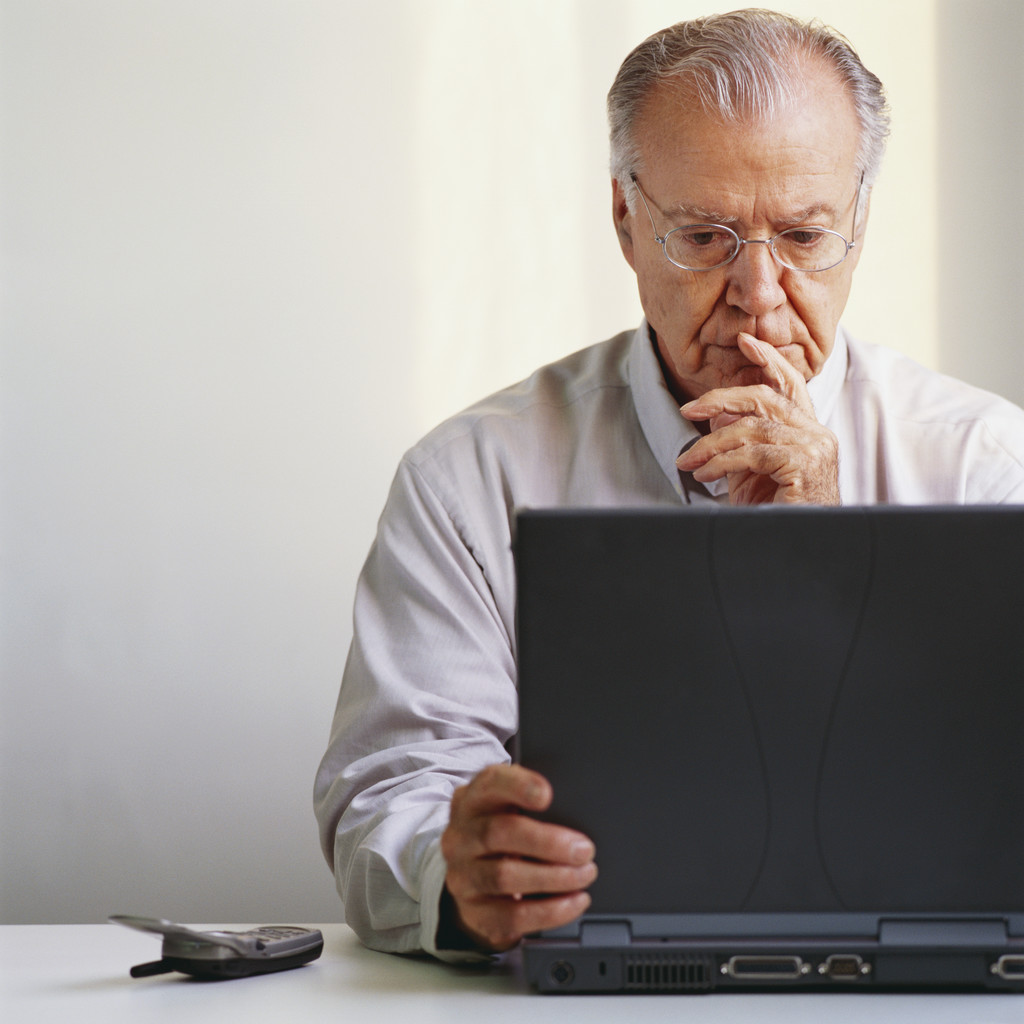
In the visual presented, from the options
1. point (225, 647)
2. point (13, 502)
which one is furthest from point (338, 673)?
point (13, 502)

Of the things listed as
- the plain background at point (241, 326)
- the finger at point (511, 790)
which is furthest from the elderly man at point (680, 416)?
the plain background at point (241, 326)

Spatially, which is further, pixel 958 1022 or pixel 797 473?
pixel 797 473

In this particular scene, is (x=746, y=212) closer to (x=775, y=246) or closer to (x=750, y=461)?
(x=775, y=246)

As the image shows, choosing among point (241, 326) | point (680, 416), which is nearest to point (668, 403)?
point (680, 416)

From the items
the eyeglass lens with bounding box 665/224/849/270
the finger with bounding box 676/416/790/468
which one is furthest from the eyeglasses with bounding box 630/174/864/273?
the finger with bounding box 676/416/790/468

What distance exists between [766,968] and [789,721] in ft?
0.56

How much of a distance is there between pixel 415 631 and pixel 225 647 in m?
1.00

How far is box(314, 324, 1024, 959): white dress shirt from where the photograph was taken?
4.07ft

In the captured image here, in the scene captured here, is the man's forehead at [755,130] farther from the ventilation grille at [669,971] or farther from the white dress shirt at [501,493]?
the ventilation grille at [669,971]

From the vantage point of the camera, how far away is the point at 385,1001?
0.85 meters

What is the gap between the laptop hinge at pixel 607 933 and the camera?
2.62ft

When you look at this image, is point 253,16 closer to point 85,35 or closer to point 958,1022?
point 85,35

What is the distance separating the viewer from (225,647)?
87.4 inches

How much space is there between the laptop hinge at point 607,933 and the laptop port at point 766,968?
0.23ft
